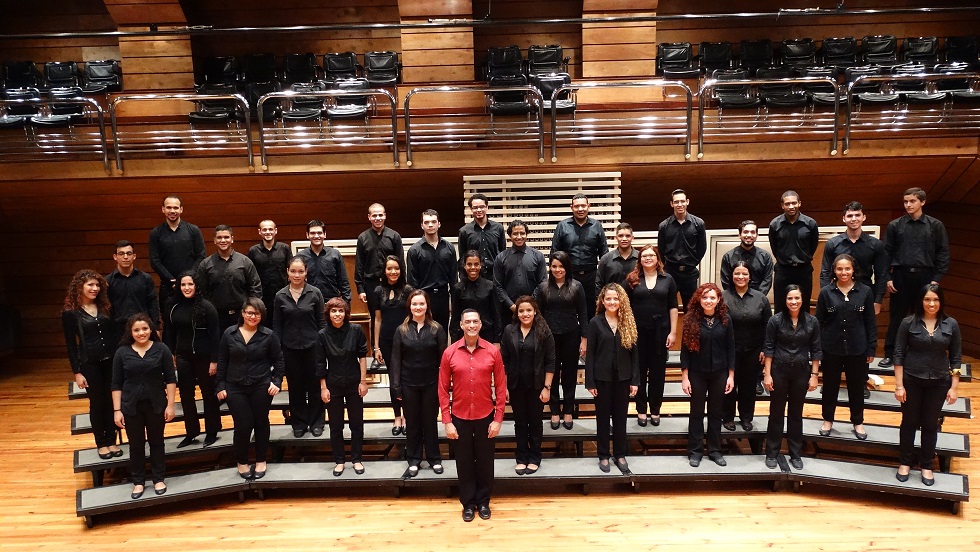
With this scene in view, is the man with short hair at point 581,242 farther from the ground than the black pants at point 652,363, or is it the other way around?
the man with short hair at point 581,242

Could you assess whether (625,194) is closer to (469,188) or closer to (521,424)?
(469,188)

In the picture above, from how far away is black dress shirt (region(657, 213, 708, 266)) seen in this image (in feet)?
18.9

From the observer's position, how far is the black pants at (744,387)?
16.9 feet

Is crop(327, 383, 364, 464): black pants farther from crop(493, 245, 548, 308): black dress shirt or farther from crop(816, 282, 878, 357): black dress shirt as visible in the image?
crop(816, 282, 878, 357): black dress shirt

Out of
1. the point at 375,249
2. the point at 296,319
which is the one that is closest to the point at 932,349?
the point at 375,249

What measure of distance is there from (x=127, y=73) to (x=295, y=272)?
5509 mm

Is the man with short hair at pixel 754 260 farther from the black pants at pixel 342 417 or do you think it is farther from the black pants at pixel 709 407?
the black pants at pixel 342 417

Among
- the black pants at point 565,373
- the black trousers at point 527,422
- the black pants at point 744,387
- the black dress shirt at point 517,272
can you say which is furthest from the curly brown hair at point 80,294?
the black pants at point 744,387

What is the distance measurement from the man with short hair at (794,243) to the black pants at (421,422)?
305 centimetres

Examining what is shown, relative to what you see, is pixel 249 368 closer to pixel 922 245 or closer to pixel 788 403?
pixel 788 403

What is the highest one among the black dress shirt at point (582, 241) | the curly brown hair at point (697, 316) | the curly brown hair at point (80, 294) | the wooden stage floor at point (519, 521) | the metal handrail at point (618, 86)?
the metal handrail at point (618, 86)

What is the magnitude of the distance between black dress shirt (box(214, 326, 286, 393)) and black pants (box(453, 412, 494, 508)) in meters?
1.38

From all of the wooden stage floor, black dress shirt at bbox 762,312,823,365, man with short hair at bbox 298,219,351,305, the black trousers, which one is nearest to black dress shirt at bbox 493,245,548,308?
the black trousers

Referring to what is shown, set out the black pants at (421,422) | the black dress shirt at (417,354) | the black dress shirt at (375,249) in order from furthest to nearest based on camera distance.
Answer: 1. the black dress shirt at (375,249)
2. the black pants at (421,422)
3. the black dress shirt at (417,354)
